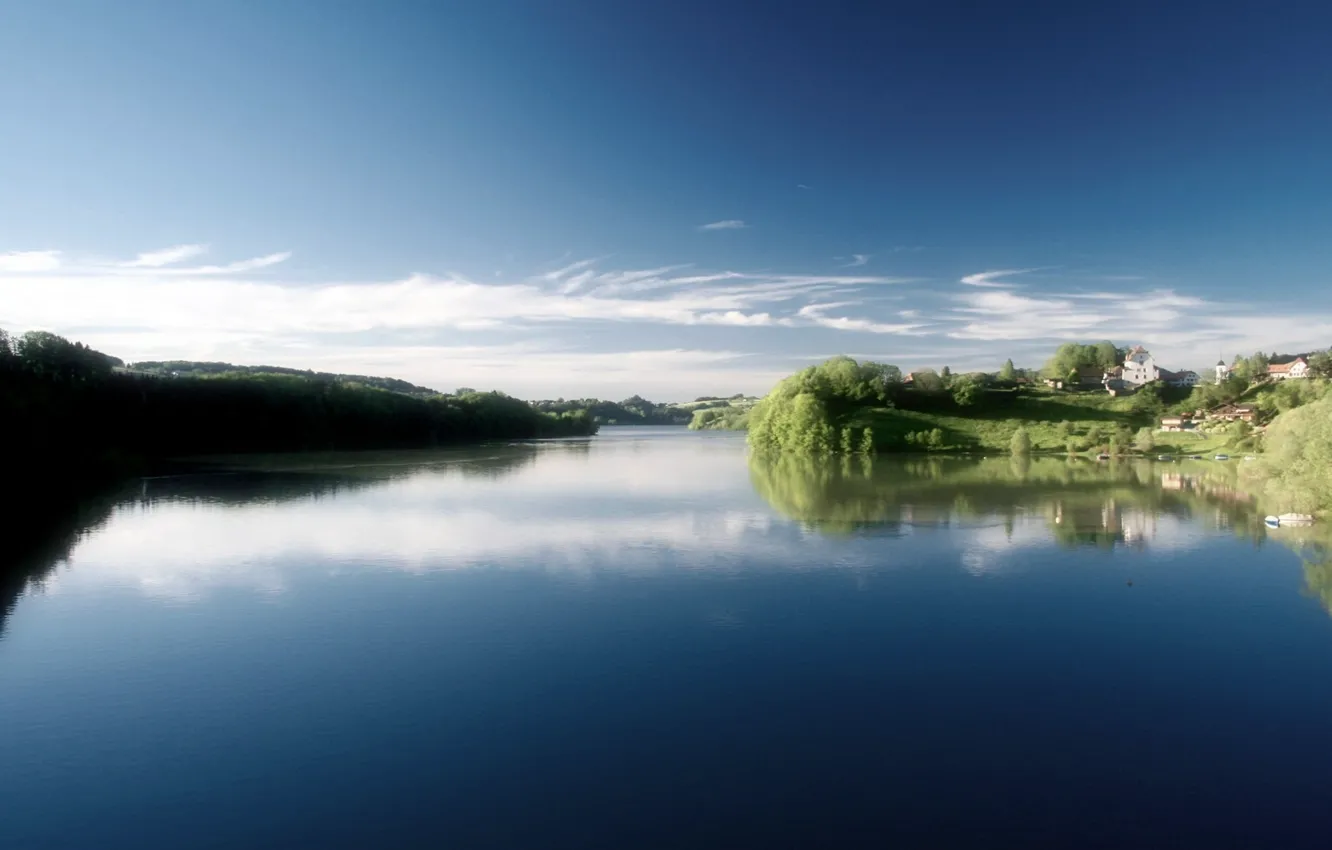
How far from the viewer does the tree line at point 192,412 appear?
5184 centimetres

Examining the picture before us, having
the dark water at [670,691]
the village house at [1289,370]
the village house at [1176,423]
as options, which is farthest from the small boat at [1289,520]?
the village house at [1289,370]

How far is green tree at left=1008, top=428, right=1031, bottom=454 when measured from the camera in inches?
2704

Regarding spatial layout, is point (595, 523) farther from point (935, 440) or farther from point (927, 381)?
point (927, 381)

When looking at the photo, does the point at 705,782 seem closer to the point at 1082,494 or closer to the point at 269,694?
the point at 269,694

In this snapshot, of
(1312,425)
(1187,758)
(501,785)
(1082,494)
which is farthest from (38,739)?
(1082,494)

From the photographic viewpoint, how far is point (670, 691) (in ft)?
39.0

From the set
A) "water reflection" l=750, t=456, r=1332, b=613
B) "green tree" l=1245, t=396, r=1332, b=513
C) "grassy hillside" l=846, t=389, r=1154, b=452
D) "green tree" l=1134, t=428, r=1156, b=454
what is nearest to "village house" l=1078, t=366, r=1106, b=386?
"grassy hillside" l=846, t=389, r=1154, b=452

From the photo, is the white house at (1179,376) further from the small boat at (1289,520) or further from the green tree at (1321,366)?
the small boat at (1289,520)

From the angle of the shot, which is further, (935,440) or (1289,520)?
(935,440)

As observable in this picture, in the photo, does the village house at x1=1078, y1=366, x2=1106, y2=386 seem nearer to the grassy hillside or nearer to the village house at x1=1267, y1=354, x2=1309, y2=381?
the village house at x1=1267, y1=354, x2=1309, y2=381

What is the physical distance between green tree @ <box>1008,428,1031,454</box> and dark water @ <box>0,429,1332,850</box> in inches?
1786

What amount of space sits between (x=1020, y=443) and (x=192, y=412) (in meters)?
81.1

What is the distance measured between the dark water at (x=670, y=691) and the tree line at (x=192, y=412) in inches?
1397

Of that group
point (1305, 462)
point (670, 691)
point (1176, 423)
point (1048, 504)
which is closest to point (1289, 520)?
point (1305, 462)
